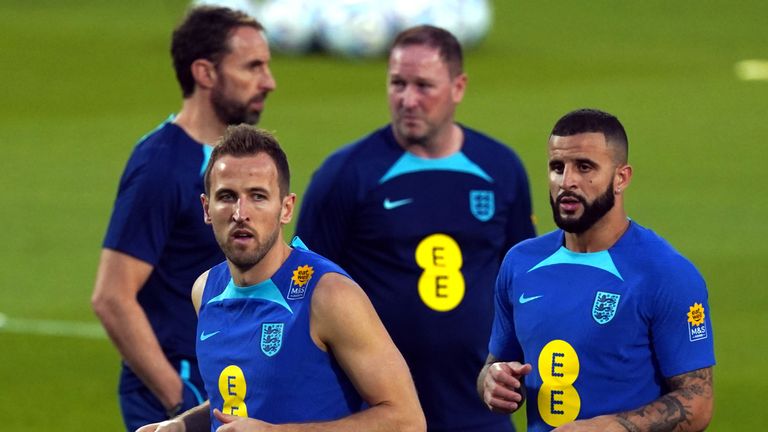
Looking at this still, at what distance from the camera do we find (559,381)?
5930 mm

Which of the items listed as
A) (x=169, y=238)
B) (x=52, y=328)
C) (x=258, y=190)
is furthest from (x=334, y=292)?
(x=52, y=328)

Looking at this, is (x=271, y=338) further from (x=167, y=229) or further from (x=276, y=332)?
(x=167, y=229)

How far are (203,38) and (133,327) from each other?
155cm

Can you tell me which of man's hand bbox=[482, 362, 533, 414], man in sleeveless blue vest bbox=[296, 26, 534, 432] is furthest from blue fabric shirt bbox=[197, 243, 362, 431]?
man in sleeveless blue vest bbox=[296, 26, 534, 432]

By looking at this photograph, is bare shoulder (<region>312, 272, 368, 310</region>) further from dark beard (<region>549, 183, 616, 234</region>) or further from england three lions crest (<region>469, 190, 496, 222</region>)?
england three lions crest (<region>469, 190, 496, 222</region>)

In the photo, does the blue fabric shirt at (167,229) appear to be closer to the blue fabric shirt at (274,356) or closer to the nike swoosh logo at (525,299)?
the blue fabric shirt at (274,356)

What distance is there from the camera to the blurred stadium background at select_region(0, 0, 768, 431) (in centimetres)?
1327

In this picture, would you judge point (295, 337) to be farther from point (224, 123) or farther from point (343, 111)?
point (343, 111)

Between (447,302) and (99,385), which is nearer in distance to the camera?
(447,302)

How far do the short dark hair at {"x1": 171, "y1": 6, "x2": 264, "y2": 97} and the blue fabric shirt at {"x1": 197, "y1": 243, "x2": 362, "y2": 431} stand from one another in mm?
2298

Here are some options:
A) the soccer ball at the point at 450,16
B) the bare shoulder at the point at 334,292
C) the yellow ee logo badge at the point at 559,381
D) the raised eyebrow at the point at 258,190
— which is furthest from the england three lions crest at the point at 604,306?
the soccer ball at the point at 450,16

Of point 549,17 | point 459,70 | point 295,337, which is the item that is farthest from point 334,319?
point 549,17

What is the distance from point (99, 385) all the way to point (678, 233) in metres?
7.06

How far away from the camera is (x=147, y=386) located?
295 inches
